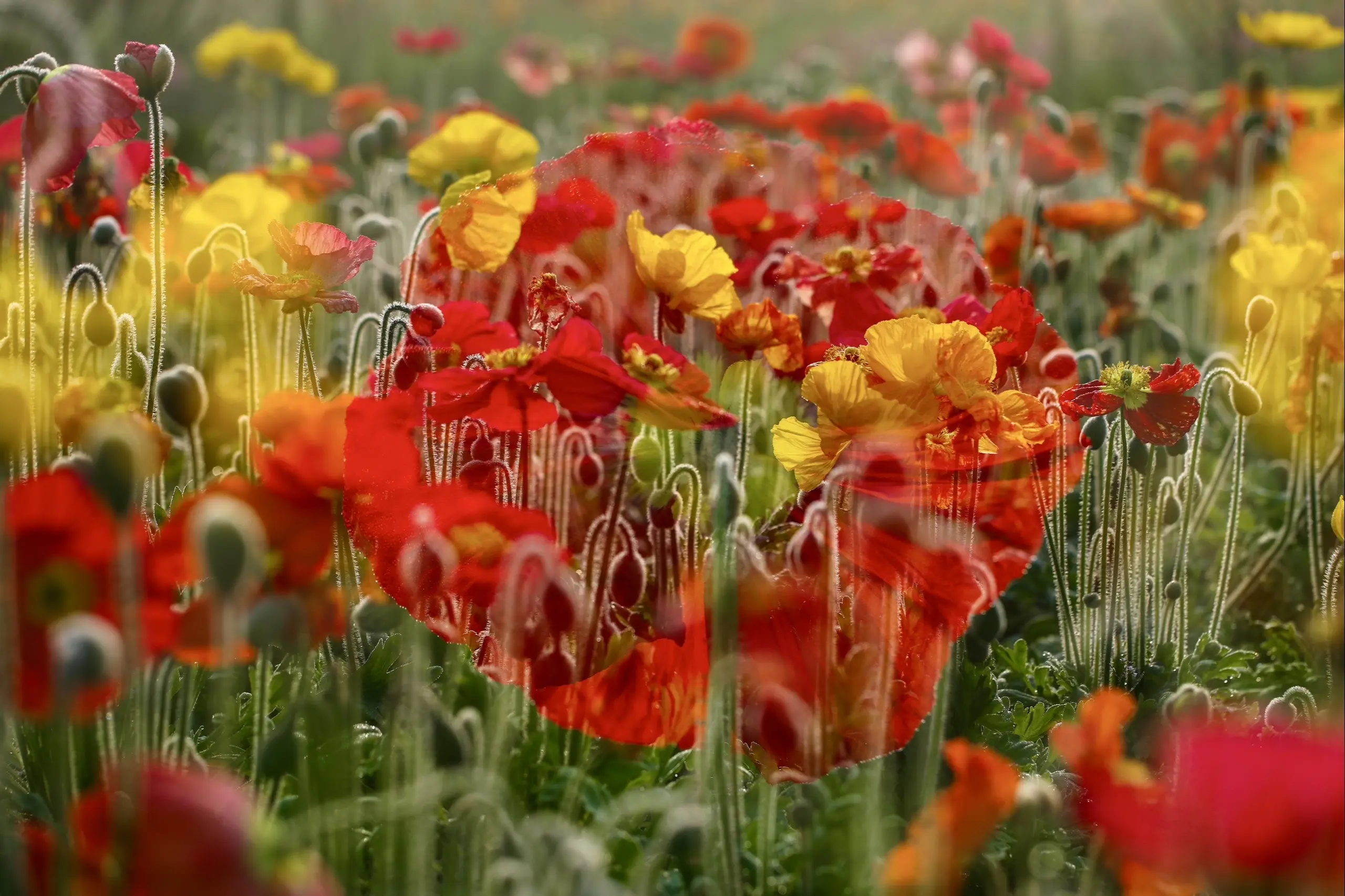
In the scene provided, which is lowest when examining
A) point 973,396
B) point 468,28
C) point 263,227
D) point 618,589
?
point 618,589

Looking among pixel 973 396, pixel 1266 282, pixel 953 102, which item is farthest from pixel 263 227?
pixel 953 102

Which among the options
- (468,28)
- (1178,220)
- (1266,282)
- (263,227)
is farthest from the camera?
(468,28)

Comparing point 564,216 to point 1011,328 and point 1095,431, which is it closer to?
point 1011,328

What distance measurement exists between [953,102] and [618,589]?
337 cm

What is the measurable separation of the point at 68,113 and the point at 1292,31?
3.10 metres

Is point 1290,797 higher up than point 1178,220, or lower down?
lower down

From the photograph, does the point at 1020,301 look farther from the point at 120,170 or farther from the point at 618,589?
the point at 120,170

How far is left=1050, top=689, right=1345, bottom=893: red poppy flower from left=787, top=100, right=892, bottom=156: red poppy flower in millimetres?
2578

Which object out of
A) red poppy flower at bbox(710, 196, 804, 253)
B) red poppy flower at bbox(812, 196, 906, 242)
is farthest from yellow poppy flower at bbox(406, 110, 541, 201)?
red poppy flower at bbox(812, 196, 906, 242)

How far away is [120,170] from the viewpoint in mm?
2510

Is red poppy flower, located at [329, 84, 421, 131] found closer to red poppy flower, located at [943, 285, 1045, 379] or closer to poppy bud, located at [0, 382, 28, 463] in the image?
red poppy flower, located at [943, 285, 1045, 379]

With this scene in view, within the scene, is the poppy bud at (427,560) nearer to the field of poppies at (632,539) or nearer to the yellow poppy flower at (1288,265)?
the field of poppies at (632,539)

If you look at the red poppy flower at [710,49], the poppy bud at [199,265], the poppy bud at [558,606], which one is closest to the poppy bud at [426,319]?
the poppy bud at [199,265]

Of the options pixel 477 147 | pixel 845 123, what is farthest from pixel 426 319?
pixel 845 123
